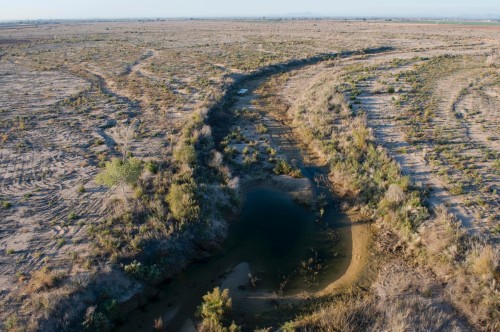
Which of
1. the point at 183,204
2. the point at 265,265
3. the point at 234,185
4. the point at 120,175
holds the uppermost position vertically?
the point at 120,175

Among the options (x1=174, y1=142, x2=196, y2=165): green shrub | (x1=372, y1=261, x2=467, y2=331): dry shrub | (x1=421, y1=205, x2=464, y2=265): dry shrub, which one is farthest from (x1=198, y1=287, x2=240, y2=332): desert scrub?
(x1=174, y1=142, x2=196, y2=165): green shrub

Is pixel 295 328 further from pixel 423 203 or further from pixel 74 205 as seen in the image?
pixel 74 205

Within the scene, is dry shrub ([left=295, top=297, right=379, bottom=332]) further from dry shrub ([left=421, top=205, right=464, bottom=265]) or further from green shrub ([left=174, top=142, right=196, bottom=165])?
green shrub ([left=174, top=142, right=196, bottom=165])

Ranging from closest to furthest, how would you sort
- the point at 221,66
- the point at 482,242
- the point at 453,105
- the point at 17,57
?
the point at 482,242
the point at 453,105
the point at 221,66
the point at 17,57

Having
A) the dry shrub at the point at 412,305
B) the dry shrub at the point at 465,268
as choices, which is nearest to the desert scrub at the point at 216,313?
the dry shrub at the point at 412,305

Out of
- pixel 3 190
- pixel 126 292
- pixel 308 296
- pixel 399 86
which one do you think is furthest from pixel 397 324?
pixel 399 86

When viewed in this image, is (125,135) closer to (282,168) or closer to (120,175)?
(120,175)

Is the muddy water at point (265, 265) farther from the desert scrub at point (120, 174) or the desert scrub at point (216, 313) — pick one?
the desert scrub at point (120, 174)

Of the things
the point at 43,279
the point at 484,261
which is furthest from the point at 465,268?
the point at 43,279
